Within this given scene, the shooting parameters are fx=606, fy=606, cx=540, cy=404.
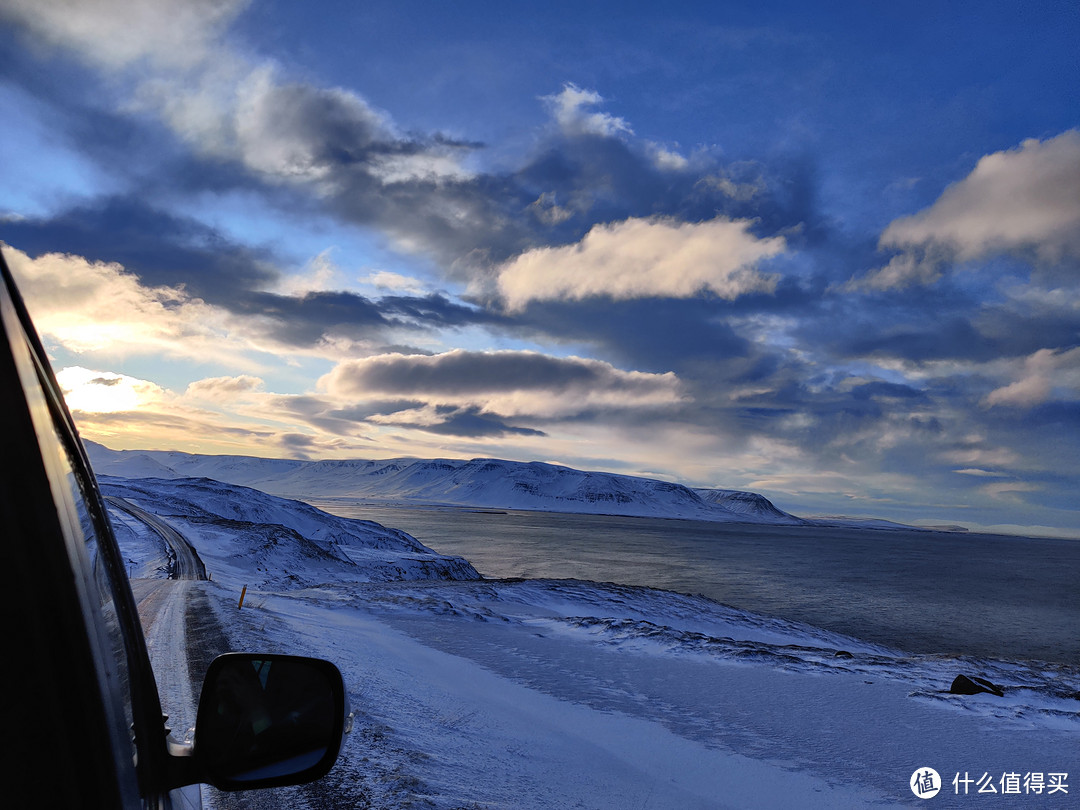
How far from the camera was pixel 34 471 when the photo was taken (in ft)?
3.28

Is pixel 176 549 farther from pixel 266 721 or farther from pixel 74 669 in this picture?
pixel 74 669

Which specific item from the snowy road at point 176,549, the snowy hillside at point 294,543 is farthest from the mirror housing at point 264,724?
the snowy hillside at point 294,543

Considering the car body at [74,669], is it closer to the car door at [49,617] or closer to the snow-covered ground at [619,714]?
the car door at [49,617]

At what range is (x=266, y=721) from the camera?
1521 millimetres

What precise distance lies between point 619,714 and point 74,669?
7.82 metres

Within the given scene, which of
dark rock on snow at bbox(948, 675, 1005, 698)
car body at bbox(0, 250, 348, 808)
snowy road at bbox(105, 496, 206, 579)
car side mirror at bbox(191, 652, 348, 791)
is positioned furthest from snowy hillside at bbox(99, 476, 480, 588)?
car body at bbox(0, 250, 348, 808)

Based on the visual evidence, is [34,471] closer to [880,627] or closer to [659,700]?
[659,700]

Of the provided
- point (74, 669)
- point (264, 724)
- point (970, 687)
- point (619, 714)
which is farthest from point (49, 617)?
point (970, 687)

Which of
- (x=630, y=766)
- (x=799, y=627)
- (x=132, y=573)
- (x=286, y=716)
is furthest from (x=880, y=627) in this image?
(x=286, y=716)

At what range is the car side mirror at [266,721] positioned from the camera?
1.42 m

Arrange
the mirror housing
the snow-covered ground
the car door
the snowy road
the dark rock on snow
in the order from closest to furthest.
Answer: the car door → the mirror housing → the snow-covered ground → the dark rock on snow → the snowy road

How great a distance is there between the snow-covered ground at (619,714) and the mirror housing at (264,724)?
3292 mm

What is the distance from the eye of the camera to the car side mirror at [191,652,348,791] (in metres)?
1.42

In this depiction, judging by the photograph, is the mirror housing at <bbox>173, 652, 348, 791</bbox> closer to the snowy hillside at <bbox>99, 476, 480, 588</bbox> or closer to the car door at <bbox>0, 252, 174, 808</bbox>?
the car door at <bbox>0, 252, 174, 808</bbox>
